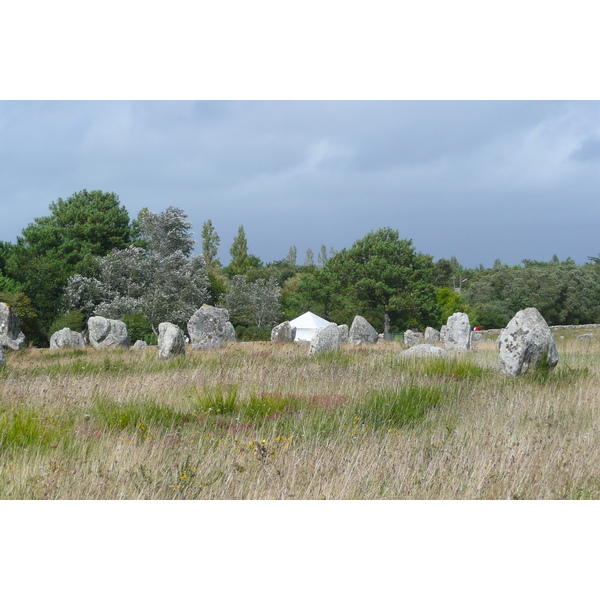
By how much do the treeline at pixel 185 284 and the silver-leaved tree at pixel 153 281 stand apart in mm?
70

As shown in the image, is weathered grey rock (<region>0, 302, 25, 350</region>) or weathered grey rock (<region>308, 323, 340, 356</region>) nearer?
weathered grey rock (<region>308, 323, 340, 356</region>)

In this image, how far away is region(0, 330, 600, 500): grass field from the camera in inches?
176

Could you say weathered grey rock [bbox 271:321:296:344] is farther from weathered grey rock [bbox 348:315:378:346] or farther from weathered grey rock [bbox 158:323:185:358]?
weathered grey rock [bbox 158:323:185:358]

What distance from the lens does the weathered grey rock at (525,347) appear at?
1048 cm

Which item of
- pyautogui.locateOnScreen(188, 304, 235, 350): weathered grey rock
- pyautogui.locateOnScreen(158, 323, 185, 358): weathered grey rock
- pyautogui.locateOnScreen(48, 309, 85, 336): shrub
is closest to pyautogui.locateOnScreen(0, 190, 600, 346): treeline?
pyautogui.locateOnScreen(48, 309, 85, 336): shrub

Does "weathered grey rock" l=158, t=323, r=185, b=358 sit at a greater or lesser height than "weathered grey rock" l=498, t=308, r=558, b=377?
lesser

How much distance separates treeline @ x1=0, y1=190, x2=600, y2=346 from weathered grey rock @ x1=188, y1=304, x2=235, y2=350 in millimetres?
7460

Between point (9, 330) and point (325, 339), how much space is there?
10646 millimetres

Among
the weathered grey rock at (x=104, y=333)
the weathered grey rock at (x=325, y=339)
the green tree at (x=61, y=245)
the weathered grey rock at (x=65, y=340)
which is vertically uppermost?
the green tree at (x=61, y=245)

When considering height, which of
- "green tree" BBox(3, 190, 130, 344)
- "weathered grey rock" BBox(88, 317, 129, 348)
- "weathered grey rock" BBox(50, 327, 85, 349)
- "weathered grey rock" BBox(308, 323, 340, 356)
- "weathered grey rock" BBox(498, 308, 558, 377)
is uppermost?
"green tree" BBox(3, 190, 130, 344)

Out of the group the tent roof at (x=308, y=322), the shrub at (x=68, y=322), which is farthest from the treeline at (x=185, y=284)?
the tent roof at (x=308, y=322)

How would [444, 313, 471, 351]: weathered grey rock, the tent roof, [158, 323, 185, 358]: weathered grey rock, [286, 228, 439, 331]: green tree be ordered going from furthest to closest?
[286, 228, 439, 331]: green tree < the tent roof < [444, 313, 471, 351]: weathered grey rock < [158, 323, 185, 358]: weathered grey rock

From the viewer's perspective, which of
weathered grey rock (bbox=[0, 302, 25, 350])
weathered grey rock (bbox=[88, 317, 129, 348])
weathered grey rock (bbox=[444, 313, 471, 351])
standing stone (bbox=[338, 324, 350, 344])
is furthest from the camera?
standing stone (bbox=[338, 324, 350, 344])

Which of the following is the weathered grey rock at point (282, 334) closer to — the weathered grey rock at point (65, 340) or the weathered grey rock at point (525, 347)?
the weathered grey rock at point (65, 340)
